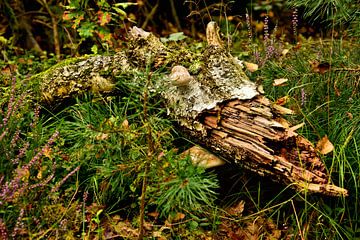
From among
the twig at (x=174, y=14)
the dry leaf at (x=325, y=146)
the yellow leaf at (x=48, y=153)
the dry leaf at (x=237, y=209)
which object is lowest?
the twig at (x=174, y=14)

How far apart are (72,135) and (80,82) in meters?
0.51

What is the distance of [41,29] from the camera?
221 inches

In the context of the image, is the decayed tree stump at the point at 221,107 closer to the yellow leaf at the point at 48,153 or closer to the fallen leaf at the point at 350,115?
the fallen leaf at the point at 350,115

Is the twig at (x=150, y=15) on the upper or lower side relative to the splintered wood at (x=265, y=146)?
lower

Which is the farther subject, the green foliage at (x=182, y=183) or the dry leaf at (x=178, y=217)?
the dry leaf at (x=178, y=217)

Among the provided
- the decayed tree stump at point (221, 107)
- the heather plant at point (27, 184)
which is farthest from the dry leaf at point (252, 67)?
the heather plant at point (27, 184)

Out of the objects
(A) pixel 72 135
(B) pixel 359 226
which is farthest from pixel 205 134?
(B) pixel 359 226

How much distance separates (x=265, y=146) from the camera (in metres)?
2.25

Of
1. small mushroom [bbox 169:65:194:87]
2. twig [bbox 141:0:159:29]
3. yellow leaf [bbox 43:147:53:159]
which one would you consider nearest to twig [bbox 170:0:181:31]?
twig [bbox 141:0:159:29]

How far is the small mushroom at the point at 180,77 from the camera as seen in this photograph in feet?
8.04

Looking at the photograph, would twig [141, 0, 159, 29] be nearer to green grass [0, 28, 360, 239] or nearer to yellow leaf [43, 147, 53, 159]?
green grass [0, 28, 360, 239]

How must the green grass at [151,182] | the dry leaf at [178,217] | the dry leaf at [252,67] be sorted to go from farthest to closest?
the dry leaf at [252,67]
the dry leaf at [178,217]
the green grass at [151,182]

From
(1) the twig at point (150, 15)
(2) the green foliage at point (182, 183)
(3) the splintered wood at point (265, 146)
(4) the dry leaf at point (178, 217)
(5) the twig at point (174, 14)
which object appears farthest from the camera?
(5) the twig at point (174, 14)

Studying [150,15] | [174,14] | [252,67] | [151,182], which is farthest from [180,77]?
[174,14]
